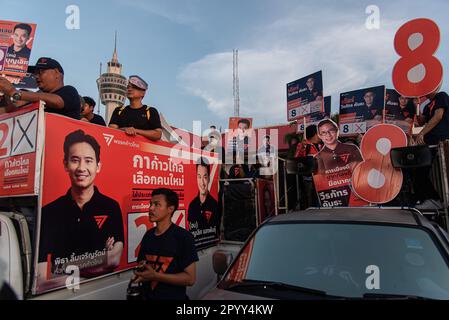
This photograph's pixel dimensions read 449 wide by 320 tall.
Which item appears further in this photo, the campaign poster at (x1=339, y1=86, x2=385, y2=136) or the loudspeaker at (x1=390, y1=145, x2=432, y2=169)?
the campaign poster at (x1=339, y1=86, x2=385, y2=136)

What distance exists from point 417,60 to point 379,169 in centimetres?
189

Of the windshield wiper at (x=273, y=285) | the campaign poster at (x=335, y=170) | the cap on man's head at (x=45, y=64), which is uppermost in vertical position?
the cap on man's head at (x=45, y=64)

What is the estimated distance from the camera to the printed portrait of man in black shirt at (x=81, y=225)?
8.89ft

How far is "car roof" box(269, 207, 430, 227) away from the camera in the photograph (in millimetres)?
2616

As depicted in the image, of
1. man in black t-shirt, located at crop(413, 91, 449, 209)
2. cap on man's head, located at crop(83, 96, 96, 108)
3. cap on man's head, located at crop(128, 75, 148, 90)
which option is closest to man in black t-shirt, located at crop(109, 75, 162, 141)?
cap on man's head, located at crop(128, 75, 148, 90)

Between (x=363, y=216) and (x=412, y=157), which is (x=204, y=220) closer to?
(x=363, y=216)

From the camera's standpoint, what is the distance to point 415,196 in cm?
453

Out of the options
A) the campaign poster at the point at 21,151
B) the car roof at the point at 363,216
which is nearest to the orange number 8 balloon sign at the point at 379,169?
the car roof at the point at 363,216

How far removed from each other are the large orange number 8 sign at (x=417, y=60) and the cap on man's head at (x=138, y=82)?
3.85 meters

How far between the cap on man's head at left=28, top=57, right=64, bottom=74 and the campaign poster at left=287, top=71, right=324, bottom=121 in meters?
7.04

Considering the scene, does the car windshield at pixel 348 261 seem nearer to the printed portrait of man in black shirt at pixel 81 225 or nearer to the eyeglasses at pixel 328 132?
the printed portrait of man in black shirt at pixel 81 225

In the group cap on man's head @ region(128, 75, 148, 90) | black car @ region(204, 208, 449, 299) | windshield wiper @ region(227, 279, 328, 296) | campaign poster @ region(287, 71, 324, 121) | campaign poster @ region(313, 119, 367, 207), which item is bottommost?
windshield wiper @ region(227, 279, 328, 296)

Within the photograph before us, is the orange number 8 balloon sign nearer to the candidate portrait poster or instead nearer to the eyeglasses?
the eyeglasses
